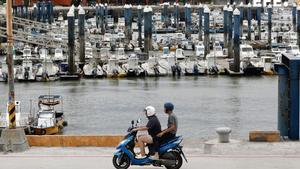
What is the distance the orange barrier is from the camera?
23.5 metres

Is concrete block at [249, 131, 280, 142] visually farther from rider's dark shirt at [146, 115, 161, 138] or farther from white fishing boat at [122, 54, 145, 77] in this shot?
white fishing boat at [122, 54, 145, 77]

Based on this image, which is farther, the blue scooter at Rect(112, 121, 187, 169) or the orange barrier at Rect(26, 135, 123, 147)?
the orange barrier at Rect(26, 135, 123, 147)

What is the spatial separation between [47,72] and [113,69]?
720 centimetres

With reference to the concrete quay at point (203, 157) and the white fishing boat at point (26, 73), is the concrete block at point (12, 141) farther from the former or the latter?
the white fishing boat at point (26, 73)

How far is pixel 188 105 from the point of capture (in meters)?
59.3

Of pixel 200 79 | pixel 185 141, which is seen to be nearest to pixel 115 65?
pixel 200 79

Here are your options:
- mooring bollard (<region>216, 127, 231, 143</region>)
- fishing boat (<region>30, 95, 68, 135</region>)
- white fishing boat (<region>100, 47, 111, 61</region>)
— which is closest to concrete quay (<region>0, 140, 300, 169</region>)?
mooring bollard (<region>216, 127, 231, 143</region>)

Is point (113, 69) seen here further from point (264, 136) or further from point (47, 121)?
point (264, 136)

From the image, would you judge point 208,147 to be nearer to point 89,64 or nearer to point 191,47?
point 89,64

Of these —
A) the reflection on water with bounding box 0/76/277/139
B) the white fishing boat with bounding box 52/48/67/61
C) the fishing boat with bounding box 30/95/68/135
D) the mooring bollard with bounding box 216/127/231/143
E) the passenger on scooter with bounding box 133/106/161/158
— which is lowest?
the reflection on water with bounding box 0/76/277/139

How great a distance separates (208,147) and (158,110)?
33.8 metres

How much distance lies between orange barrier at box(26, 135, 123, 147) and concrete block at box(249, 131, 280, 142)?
163 inches

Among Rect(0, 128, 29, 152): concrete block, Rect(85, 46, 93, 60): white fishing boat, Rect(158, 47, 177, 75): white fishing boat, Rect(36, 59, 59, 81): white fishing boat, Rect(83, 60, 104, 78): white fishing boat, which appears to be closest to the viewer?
Rect(0, 128, 29, 152): concrete block

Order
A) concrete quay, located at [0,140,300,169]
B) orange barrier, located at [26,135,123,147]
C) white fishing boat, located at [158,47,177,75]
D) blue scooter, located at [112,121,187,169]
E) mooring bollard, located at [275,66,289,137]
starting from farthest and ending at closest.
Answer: white fishing boat, located at [158,47,177,75], mooring bollard, located at [275,66,289,137], orange barrier, located at [26,135,123,147], concrete quay, located at [0,140,300,169], blue scooter, located at [112,121,187,169]
